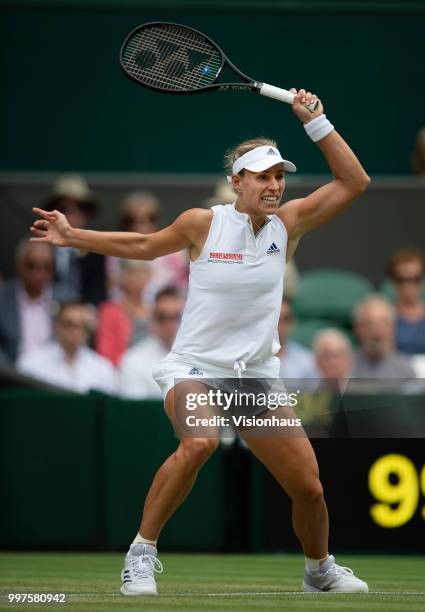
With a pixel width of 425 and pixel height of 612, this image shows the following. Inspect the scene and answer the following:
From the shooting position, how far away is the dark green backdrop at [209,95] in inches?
487

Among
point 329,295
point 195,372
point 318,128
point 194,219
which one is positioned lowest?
point 195,372

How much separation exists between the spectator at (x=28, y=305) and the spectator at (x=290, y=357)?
1.80m

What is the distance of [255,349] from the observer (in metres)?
5.84

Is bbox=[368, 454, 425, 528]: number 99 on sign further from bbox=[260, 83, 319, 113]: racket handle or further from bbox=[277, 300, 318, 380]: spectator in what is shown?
bbox=[260, 83, 319, 113]: racket handle

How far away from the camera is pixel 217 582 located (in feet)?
21.8

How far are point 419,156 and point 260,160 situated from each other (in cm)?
591

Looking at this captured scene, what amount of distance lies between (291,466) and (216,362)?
0.55 m

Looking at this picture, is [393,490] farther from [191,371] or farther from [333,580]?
[191,371]

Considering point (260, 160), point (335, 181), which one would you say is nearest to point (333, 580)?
point (335, 181)

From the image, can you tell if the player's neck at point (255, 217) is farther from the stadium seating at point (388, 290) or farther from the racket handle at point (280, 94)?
the stadium seating at point (388, 290)

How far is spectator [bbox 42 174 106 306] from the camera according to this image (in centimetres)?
1046

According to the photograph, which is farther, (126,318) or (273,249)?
(126,318)

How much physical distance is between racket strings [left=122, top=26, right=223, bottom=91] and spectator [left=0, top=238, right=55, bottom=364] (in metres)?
4.02

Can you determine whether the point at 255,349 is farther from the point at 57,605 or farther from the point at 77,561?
the point at 77,561
